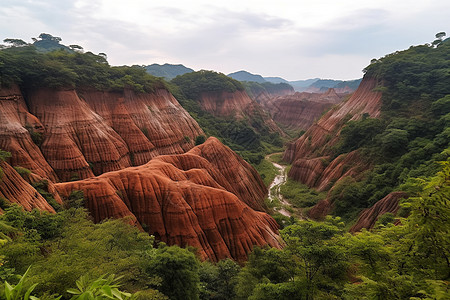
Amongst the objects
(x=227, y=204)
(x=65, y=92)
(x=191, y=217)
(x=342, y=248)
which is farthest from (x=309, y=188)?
(x=65, y=92)

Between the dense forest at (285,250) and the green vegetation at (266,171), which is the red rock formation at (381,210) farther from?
the green vegetation at (266,171)

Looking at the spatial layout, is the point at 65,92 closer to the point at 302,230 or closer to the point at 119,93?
the point at 119,93

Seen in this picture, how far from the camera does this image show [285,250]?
47.1 feet

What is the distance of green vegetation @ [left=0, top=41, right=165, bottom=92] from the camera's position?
38938mm

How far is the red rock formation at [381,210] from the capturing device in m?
27.6

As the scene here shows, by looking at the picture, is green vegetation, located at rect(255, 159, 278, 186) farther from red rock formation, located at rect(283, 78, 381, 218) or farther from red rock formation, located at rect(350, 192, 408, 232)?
red rock formation, located at rect(350, 192, 408, 232)

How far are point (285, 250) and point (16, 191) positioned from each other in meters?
18.4

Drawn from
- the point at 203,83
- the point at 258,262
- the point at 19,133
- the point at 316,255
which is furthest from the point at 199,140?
the point at 316,255

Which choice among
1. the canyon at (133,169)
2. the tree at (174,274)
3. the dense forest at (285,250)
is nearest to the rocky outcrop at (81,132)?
the canyon at (133,169)

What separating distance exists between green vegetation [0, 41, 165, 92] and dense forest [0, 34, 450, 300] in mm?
209

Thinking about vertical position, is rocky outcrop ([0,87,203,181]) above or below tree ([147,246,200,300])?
above

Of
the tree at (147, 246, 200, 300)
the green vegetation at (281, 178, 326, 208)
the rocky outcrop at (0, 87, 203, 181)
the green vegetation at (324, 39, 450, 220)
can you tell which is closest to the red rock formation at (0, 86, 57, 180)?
the rocky outcrop at (0, 87, 203, 181)

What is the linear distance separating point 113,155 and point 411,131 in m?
48.6

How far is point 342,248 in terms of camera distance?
11.8m
